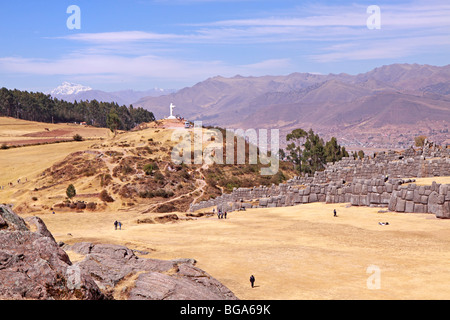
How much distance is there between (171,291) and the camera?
50.6 ft

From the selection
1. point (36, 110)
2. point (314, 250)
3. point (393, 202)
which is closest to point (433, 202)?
point (393, 202)

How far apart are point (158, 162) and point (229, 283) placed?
71.8 metres

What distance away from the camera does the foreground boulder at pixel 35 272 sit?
41.3 feet

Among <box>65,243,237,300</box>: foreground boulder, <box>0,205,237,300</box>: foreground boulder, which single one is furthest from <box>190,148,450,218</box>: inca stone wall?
<box>0,205,237,300</box>: foreground boulder

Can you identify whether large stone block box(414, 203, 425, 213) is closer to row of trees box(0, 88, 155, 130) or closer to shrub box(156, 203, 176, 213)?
shrub box(156, 203, 176, 213)

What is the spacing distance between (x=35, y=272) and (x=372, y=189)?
3561 cm

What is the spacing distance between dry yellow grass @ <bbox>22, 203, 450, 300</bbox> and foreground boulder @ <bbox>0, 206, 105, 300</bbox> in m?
8.36

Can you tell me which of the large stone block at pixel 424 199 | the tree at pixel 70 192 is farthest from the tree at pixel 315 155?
the large stone block at pixel 424 199

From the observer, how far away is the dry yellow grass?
20703 mm

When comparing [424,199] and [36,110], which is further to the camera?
[36,110]

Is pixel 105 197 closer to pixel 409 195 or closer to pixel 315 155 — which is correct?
pixel 315 155

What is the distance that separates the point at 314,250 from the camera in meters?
28.7

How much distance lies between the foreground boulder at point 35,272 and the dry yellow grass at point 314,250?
27.4ft
